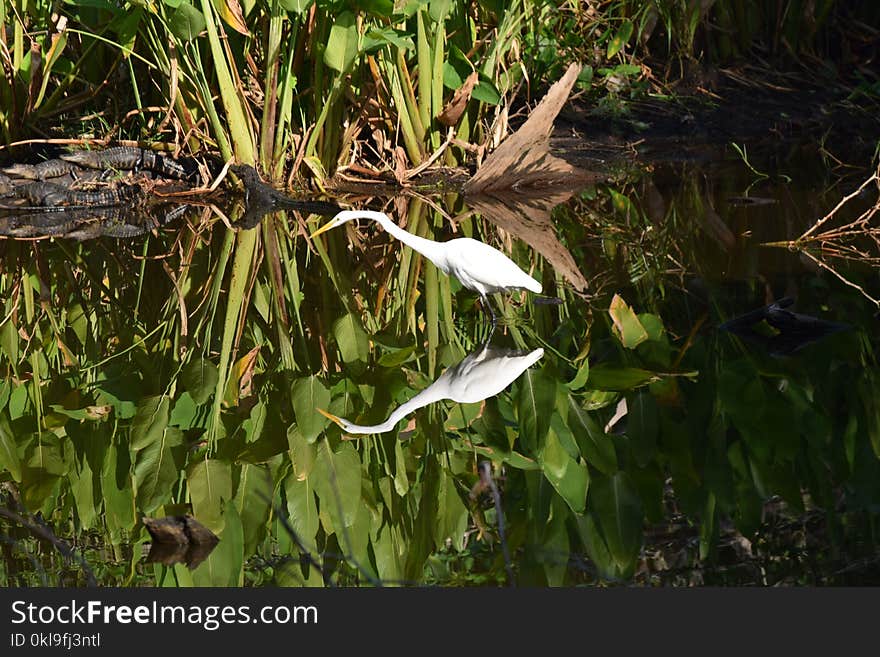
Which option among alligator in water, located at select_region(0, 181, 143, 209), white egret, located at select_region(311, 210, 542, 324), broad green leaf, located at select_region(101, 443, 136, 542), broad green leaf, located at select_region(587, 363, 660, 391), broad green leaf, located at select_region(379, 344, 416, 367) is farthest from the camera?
alligator in water, located at select_region(0, 181, 143, 209)

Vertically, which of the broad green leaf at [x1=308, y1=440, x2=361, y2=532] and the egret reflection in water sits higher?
the egret reflection in water

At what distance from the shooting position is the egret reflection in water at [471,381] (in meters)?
2.92

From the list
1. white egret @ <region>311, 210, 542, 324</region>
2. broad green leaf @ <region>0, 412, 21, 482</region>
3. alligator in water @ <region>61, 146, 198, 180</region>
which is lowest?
broad green leaf @ <region>0, 412, 21, 482</region>

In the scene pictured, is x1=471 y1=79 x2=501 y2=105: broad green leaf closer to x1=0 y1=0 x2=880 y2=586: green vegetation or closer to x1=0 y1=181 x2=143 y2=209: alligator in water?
x1=0 y1=0 x2=880 y2=586: green vegetation

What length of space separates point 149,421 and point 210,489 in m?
0.54

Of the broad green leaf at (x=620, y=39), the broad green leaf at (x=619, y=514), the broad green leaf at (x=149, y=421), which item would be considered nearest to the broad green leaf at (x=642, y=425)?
the broad green leaf at (x=619, y=514)

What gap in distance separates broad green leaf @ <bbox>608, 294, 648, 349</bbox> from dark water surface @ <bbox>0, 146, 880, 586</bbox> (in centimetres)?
1

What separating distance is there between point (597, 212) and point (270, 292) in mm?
2401

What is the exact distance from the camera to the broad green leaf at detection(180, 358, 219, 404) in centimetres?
321

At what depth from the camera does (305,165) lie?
270 inches

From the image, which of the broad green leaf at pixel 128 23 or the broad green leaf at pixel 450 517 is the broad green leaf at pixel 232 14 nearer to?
the broad green leaf at pixel 128 23

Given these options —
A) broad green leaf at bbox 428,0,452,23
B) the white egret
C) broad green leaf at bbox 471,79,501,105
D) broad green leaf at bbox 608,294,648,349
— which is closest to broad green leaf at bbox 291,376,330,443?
the white egret

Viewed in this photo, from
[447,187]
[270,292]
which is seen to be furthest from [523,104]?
[270,292]

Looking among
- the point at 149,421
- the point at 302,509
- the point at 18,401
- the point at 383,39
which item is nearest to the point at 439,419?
the point at 302,509
